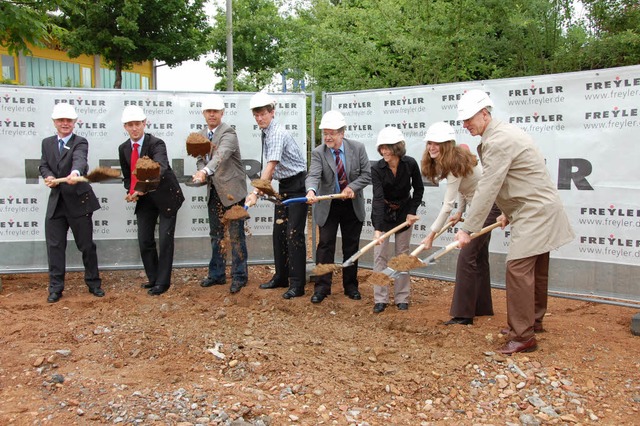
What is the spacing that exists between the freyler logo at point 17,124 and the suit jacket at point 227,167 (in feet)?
6.26

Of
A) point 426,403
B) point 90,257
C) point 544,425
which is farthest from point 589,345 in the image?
point 90,257

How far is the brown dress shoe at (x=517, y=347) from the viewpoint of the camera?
14.9 feet

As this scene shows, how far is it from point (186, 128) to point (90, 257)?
1.81 m

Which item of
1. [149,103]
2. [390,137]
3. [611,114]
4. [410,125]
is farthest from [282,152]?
[611,114]

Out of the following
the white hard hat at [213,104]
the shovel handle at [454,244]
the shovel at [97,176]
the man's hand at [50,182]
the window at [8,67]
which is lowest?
the shovel handle at [454,244]

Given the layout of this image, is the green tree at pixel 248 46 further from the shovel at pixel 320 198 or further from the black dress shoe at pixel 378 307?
the black dress shoe at pixel 378 307

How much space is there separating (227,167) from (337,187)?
125 centimetres

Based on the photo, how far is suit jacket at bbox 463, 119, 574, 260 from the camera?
4465mm

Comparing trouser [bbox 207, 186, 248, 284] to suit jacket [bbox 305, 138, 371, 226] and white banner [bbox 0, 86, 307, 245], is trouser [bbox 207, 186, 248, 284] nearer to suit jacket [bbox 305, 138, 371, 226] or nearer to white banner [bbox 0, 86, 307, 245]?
white banner [bbox 0, 86, 307, 245]

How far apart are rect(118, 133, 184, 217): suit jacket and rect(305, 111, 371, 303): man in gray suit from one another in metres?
1.54

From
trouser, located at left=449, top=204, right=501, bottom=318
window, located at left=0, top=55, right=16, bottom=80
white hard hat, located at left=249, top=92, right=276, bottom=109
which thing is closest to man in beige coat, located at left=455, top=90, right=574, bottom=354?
trouser, located at left=449, top=204, right=501, bottom=318

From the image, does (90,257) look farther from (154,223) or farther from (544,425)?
(544,425)


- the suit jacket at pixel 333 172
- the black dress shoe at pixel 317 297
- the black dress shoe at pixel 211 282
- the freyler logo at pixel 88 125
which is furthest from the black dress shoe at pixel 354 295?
the freyler logo at pixel 88 125

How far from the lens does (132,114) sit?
6.24 meters
